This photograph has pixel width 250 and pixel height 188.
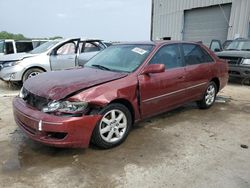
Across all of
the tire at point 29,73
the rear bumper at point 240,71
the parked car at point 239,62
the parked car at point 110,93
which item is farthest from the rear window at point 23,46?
the rear bumper at point 240,71

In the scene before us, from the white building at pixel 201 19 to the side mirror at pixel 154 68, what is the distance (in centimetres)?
795

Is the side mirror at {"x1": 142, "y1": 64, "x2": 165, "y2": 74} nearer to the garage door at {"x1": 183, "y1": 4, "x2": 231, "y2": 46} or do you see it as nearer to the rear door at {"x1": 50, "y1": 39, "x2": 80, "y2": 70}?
the rear door at {"x1": 50, "y1": 39, "x2": 80, "y2": 70}

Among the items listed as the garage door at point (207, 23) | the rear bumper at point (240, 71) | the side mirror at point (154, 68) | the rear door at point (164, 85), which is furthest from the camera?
the garage door at point (207, 23)

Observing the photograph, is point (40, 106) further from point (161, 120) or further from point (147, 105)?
point (161, 120)

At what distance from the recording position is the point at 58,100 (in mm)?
3199

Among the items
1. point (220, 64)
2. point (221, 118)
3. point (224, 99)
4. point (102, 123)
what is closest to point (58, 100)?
point (102, 123)

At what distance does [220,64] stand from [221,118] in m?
1.34

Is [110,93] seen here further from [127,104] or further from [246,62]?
[246,62]

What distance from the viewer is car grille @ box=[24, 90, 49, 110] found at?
3.32 metres

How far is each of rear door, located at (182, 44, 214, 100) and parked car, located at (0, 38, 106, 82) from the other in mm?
3124

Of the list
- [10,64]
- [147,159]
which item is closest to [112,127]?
[147,159]

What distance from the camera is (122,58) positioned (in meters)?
4.37

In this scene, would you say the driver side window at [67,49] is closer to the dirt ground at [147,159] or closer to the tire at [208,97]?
the dirt ground at [147,159]

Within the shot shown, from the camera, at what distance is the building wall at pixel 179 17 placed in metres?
13.2
